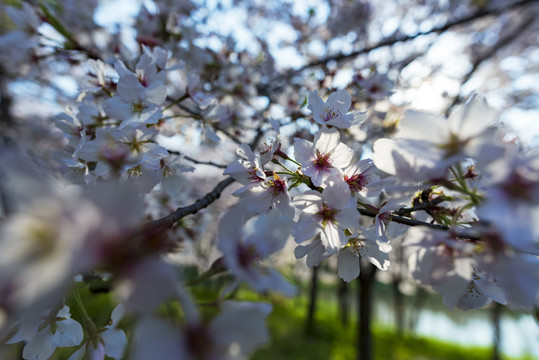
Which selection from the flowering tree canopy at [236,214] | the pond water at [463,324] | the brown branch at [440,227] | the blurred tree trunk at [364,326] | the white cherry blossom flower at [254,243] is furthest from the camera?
the pond water at [463,324]

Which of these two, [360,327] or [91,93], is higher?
[91,93]

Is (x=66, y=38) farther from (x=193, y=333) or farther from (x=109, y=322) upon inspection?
(x=193, y=333)

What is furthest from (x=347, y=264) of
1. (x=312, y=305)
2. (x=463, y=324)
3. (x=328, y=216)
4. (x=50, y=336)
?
(x=463, y=324)

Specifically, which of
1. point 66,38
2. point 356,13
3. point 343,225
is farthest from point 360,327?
point 356,13

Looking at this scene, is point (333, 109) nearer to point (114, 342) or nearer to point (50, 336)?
point (114, 342)

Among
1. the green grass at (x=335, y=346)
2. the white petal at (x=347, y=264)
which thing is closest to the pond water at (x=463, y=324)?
the green grass at (x=335, y=346)

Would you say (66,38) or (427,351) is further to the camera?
(427,351)

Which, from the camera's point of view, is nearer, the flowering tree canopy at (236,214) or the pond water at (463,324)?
the flowering tree canopy at (236,214)

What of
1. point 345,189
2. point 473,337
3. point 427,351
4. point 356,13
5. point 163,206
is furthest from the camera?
point 473,337

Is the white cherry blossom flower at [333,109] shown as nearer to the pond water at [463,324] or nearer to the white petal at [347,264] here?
the white petal at [347,264]

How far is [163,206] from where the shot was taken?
91.3 inches

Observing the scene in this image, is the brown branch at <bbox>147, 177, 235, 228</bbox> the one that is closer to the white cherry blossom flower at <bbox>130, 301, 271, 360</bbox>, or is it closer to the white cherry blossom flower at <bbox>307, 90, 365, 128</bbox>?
the white cherry blossom flower at <bbox>130, 301, 271, 360</bbox>

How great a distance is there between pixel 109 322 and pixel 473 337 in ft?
58.2

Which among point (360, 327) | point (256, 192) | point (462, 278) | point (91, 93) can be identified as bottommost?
point (360, 327)
